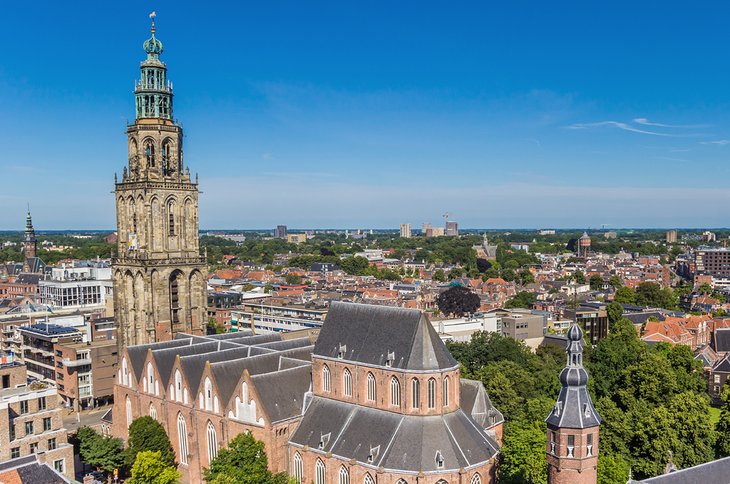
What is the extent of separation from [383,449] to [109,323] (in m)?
85.1

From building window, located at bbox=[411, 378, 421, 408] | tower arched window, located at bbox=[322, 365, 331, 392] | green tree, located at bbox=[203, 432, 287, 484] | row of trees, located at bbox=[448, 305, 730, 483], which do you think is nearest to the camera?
building window, located at bbox=[411, 378, 421, 408]

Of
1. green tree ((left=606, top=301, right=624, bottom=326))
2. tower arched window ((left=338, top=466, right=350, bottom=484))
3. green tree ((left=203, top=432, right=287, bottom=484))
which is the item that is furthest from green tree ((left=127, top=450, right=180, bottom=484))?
green tree ((left=606, top=301, right=624, bottom=326))

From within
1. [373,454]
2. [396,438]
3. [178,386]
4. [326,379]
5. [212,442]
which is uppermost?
[326,379]

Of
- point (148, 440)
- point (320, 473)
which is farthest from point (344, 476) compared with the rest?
point (148, 440)

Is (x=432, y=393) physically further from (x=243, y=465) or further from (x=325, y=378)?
(x=243, y=465)

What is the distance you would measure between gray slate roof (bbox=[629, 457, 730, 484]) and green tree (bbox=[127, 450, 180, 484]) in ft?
127

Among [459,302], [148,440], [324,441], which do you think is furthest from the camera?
A: [459,302]

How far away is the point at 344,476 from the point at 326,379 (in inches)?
345

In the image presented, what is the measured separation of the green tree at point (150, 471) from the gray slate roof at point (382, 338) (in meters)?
16.4

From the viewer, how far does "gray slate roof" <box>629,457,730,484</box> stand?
41062 millimetres

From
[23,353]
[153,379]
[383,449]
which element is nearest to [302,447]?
[383,449]

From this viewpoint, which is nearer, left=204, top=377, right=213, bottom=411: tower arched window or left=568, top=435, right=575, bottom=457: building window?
left=568, top=435, right=575, bottom=457: building window

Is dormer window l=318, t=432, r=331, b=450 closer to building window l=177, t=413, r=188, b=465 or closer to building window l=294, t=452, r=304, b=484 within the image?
building window l=294, t=452, r=304, b=484

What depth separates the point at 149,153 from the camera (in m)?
75.4
